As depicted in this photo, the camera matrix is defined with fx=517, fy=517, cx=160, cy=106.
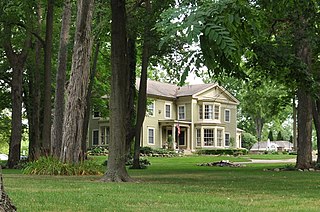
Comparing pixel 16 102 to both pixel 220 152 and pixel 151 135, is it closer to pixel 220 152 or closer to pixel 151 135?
pixel 220 152

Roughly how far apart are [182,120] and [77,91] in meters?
39.9

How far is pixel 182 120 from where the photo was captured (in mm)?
57281

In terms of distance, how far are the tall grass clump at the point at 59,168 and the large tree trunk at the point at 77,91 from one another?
0.40 meters

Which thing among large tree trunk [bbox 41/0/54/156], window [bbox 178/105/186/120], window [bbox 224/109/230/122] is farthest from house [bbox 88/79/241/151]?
large tree trunk [bbox 41/0/54/156]

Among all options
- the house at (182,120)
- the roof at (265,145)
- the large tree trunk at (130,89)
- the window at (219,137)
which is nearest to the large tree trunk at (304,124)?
the large tree trunk at (130,89)

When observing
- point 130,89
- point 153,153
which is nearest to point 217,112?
point 153,153

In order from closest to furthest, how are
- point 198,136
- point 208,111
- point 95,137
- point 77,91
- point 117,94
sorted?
1. point 117,94
2. point 77,91
3. point 95,137
4. point 198,136
5. point 208,111

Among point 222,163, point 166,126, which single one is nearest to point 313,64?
point 222,163

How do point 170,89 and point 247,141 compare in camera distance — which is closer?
point 170,89

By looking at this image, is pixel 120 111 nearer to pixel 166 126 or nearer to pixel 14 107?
pixel 14 107

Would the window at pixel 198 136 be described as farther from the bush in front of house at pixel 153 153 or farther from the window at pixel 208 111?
the bush in front of house at pixel 153 153

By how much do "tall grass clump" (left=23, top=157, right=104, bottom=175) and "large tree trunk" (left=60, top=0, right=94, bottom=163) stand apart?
0.40 metres

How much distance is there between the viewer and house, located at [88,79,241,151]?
180 feet

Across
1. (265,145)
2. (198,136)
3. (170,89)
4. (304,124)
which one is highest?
(170,89)
